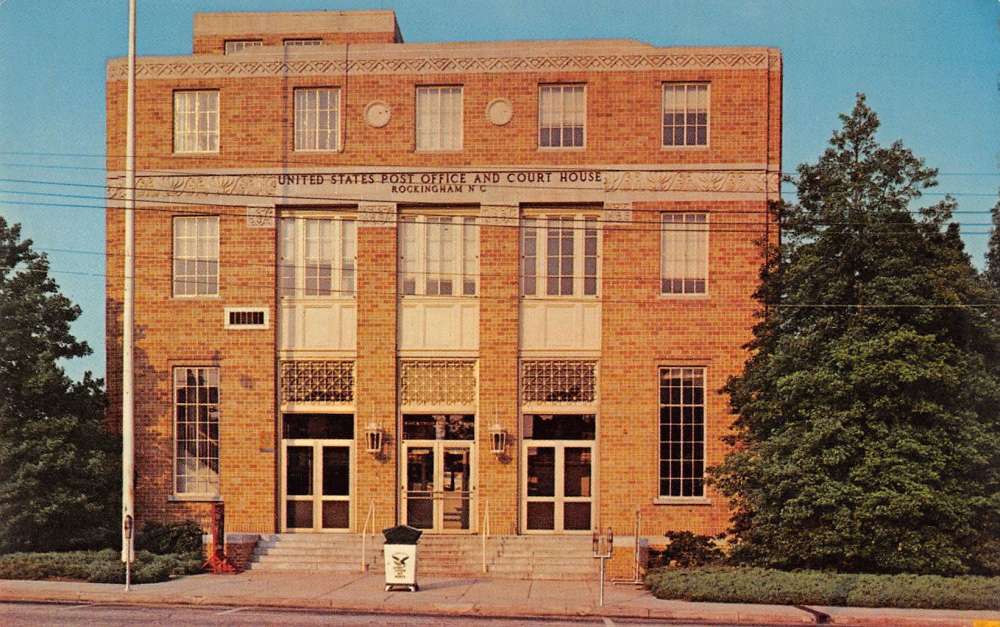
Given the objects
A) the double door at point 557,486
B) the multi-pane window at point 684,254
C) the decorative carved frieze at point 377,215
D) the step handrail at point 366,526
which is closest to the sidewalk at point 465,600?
the step handrail at point 366,526

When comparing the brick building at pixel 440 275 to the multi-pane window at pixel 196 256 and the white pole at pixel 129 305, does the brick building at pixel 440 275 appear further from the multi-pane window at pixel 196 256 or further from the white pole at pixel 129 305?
the white pole at pixel 129 305

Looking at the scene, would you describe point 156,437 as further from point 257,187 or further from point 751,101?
point 751,101

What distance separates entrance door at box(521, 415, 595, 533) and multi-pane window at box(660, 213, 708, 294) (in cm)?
361

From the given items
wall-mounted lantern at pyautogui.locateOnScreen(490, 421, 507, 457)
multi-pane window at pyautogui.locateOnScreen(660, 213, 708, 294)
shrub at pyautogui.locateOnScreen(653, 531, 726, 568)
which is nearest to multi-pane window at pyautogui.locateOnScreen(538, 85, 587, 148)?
multi-pane window at pyautogui.locateOnScreen(660, 213, 708, 294)

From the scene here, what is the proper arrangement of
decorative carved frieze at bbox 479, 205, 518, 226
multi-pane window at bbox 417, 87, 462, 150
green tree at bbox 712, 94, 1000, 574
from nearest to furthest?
green tree at bbox 712, 94, 1000, 574, decorative carved frieze at bbox 479, 205, 518, 226, multi-pane window at bbox 417, 87, 462, 150

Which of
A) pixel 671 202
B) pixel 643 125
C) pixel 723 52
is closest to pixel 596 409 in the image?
pixel 671 202

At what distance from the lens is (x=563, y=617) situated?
18.1m

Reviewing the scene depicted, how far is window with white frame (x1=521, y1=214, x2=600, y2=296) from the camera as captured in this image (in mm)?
24438

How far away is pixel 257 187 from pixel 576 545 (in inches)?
426

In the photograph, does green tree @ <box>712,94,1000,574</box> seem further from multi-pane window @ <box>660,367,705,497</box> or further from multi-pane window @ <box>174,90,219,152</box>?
multi-pane window @ <box>174,90,219,152</box>

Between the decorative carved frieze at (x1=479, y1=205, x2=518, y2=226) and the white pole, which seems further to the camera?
the decorative carved frieze at (x1=479, y1=205, x2=518, y2=226)

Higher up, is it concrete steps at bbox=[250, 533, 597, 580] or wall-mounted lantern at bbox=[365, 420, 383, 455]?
wall-mounted lantern at bbox=[365, 420, 383, 455]

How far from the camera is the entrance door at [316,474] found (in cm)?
2452

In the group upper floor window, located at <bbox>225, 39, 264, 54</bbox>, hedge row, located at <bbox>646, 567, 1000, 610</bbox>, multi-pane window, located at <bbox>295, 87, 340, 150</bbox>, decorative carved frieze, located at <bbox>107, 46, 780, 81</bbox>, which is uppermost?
upper floor window, located at <bbox>225, 39, 264, 54</bbox>
